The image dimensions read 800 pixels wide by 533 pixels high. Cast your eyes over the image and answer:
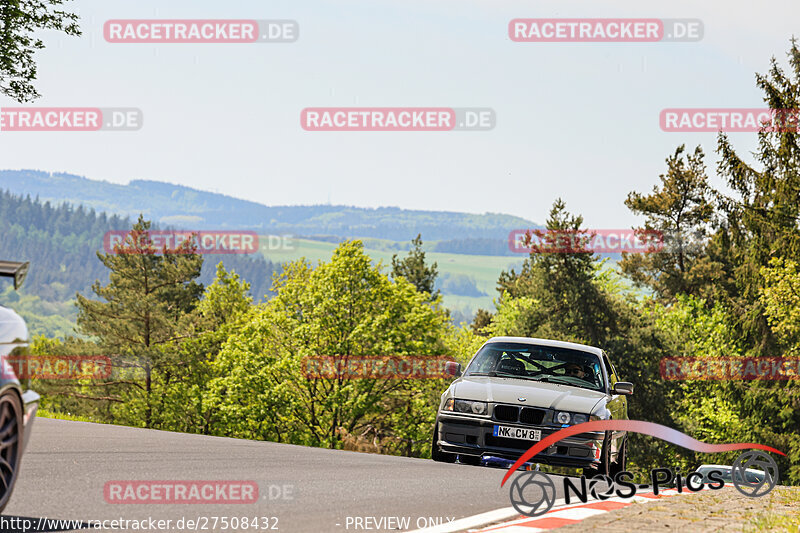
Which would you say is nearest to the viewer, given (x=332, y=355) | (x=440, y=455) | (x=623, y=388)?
(x=440, y=455)

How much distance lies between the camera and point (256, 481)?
9469 mm

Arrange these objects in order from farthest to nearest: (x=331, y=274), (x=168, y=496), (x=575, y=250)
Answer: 1. (x=575, y=250)
2. (x=331, y=274)
3. (x=168, y=496)

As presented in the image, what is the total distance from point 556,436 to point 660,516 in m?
2.53

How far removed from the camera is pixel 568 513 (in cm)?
830

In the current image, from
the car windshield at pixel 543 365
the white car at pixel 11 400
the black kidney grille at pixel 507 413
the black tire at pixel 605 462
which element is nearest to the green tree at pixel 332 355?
the car windshield at pixel 543 365

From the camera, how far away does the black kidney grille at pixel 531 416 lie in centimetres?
1087

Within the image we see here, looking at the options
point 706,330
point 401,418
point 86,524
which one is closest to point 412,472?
point 86,524

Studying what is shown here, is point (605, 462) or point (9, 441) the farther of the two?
point (605, 462)

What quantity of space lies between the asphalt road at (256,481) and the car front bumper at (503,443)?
368 mm

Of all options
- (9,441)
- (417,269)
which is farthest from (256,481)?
(417,269)

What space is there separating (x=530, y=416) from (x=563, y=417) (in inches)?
15.3

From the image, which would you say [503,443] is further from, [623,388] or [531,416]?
[623,388]

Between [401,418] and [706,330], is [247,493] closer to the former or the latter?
[401,418]
